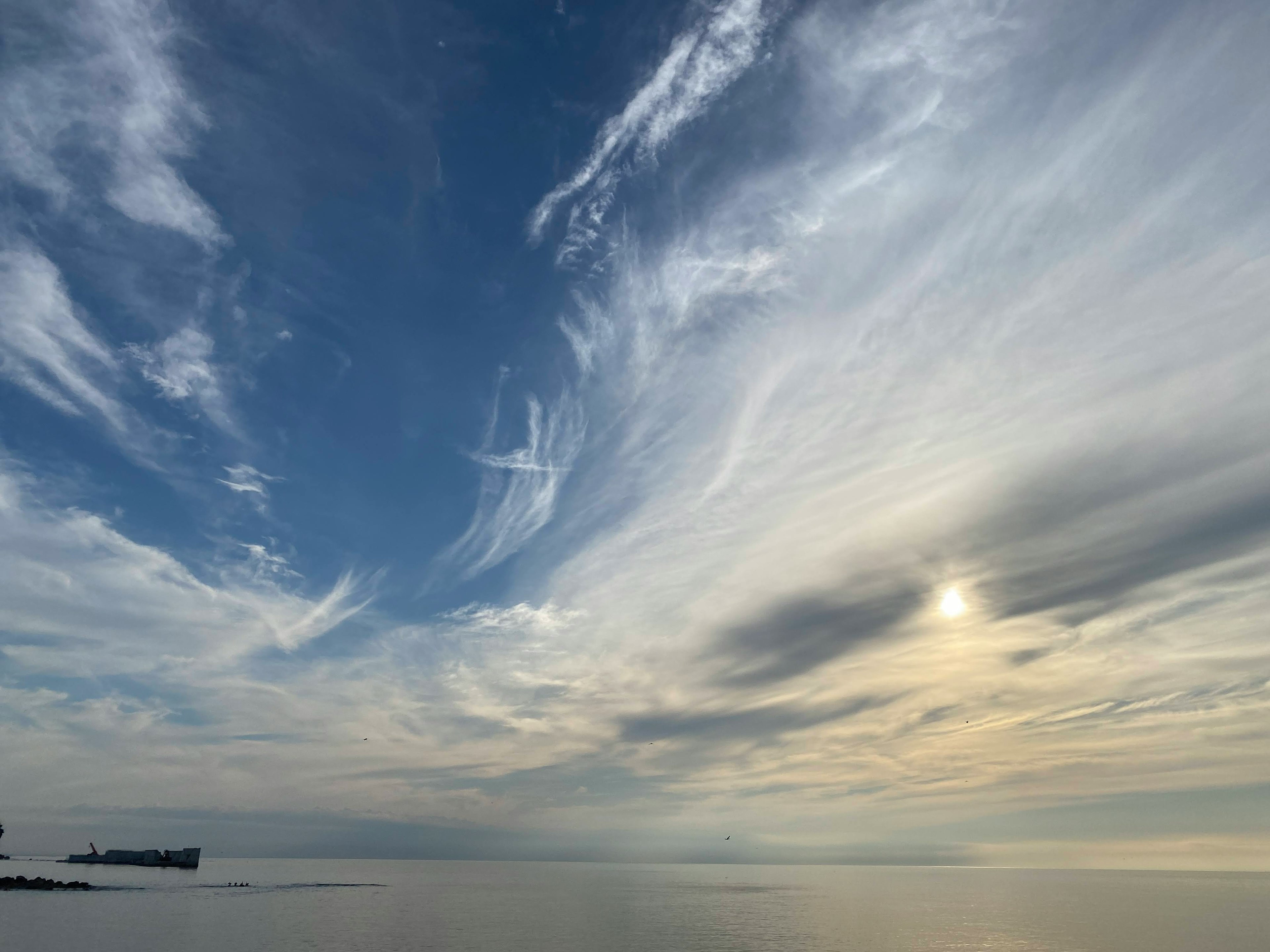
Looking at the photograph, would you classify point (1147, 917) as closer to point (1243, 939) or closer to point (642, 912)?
point (1243, 939)

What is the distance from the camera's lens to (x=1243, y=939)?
469 ft

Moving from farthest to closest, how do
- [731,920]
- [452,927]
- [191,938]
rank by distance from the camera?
[731,920] → [452,927] → [191,938]

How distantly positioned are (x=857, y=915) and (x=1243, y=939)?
82.4 m

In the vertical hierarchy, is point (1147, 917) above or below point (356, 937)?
below

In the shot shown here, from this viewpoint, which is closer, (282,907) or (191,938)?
(191,938)

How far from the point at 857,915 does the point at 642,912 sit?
58365 millimetres

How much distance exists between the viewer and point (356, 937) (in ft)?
402

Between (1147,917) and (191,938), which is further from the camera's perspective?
(1147,917)

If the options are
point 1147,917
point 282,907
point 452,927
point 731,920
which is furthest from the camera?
point 1147,917

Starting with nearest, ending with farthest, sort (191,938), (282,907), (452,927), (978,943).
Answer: (191,938), (978,943), (452,927), (282,907)

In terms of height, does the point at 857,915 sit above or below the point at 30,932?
below

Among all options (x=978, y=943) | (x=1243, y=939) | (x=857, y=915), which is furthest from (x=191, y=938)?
(x=1243, y=939)

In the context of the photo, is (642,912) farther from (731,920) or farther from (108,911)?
(108,911)

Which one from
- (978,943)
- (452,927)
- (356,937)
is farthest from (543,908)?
(978,943)
